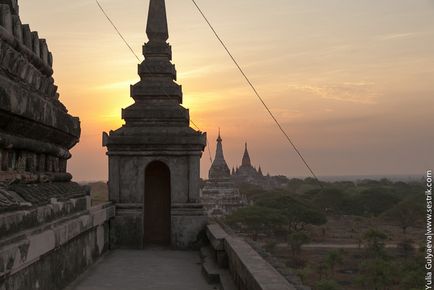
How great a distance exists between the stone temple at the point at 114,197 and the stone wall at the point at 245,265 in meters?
0.01

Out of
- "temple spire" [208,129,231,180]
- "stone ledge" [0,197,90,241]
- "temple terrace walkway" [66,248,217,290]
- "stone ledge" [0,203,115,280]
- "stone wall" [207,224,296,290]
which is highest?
"temple spire" [208,129,231,180]

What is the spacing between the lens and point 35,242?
4375mm

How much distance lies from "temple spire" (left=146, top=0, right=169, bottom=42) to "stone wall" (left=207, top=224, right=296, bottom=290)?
4719 mm

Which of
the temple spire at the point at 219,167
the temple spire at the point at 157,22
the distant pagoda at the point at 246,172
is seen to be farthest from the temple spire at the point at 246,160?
the temple spire at the point at 157,22

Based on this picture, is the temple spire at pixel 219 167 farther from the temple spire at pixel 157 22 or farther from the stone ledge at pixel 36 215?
the stone ledge at pixel 36 215

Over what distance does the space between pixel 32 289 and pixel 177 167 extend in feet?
19.3

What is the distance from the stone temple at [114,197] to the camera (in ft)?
14.1

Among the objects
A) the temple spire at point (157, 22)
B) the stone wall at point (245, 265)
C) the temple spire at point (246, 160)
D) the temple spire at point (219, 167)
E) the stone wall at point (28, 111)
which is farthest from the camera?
the temple spire at point (246, 160)

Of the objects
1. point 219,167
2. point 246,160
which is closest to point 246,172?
point 246,160

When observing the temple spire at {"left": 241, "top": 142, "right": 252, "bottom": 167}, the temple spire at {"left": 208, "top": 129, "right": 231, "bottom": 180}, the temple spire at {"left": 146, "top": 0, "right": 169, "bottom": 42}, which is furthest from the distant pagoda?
the temple spire at {"left": 146, "top": 0, "right": 169, "bottom": 42}

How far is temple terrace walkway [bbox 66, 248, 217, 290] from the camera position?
6.70 m

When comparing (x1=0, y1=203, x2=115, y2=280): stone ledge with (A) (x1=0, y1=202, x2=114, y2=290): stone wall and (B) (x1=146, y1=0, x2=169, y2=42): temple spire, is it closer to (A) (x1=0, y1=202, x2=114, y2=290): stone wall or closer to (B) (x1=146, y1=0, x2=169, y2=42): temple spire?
(A) (x1=0, y1=202, x2=114, y2=290): stone wall

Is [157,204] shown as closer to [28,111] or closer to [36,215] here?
[36,215]

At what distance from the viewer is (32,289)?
460cm
